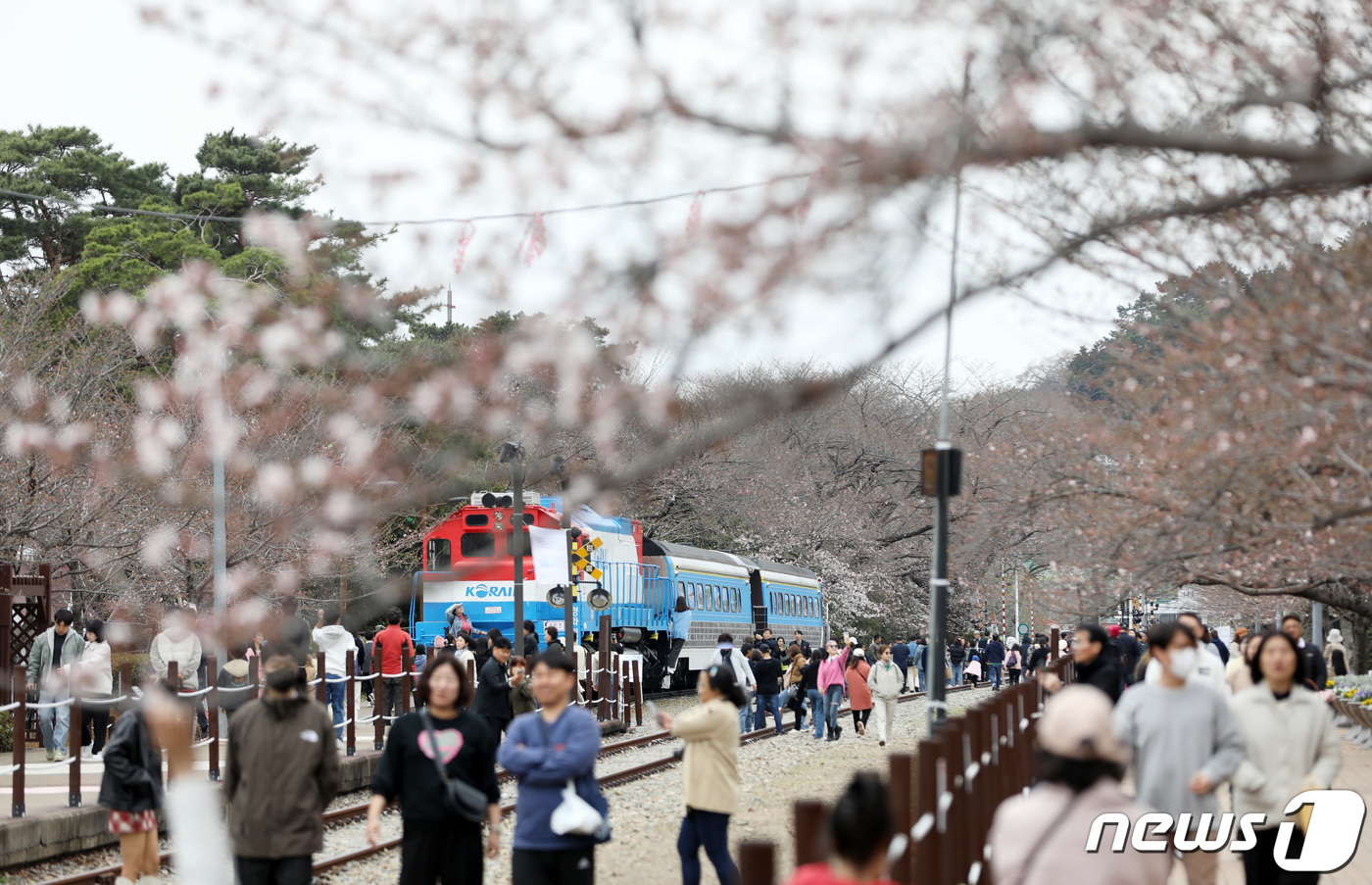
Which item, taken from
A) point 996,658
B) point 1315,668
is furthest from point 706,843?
point 996,658

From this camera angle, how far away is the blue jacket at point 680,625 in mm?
32750

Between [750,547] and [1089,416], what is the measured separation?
3248 centimetres

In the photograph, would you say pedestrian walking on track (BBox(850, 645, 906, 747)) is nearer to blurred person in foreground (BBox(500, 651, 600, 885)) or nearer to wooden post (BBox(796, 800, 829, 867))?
blurred person in foreground (BBox(500, 651, 600, 885))

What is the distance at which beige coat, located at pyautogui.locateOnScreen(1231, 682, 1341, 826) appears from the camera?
6.80 m

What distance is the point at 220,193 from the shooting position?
3359cm

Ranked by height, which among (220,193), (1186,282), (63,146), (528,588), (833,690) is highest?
(63,146)

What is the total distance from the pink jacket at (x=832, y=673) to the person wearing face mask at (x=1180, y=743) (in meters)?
16.9

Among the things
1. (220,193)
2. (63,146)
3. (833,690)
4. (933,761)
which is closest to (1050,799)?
(933,761)

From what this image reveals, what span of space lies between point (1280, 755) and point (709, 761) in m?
3.35

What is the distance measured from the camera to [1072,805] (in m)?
4.13

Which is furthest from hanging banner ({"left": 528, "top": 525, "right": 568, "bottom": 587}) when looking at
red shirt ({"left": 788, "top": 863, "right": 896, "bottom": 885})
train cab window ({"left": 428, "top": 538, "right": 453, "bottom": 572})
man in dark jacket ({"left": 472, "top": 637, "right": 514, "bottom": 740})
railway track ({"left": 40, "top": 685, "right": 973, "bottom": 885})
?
red shirt ({"left": 788, "top": 863, "right": 896, "bottom": 885})

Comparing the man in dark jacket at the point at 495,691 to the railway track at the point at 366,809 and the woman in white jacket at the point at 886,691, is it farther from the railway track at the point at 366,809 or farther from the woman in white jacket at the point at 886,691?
the woman in white jacket at the point at 886,691

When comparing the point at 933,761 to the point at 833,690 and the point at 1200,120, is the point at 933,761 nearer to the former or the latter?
the point at 1200,120

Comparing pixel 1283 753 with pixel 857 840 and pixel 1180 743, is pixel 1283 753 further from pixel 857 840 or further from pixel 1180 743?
pixel 857 840
